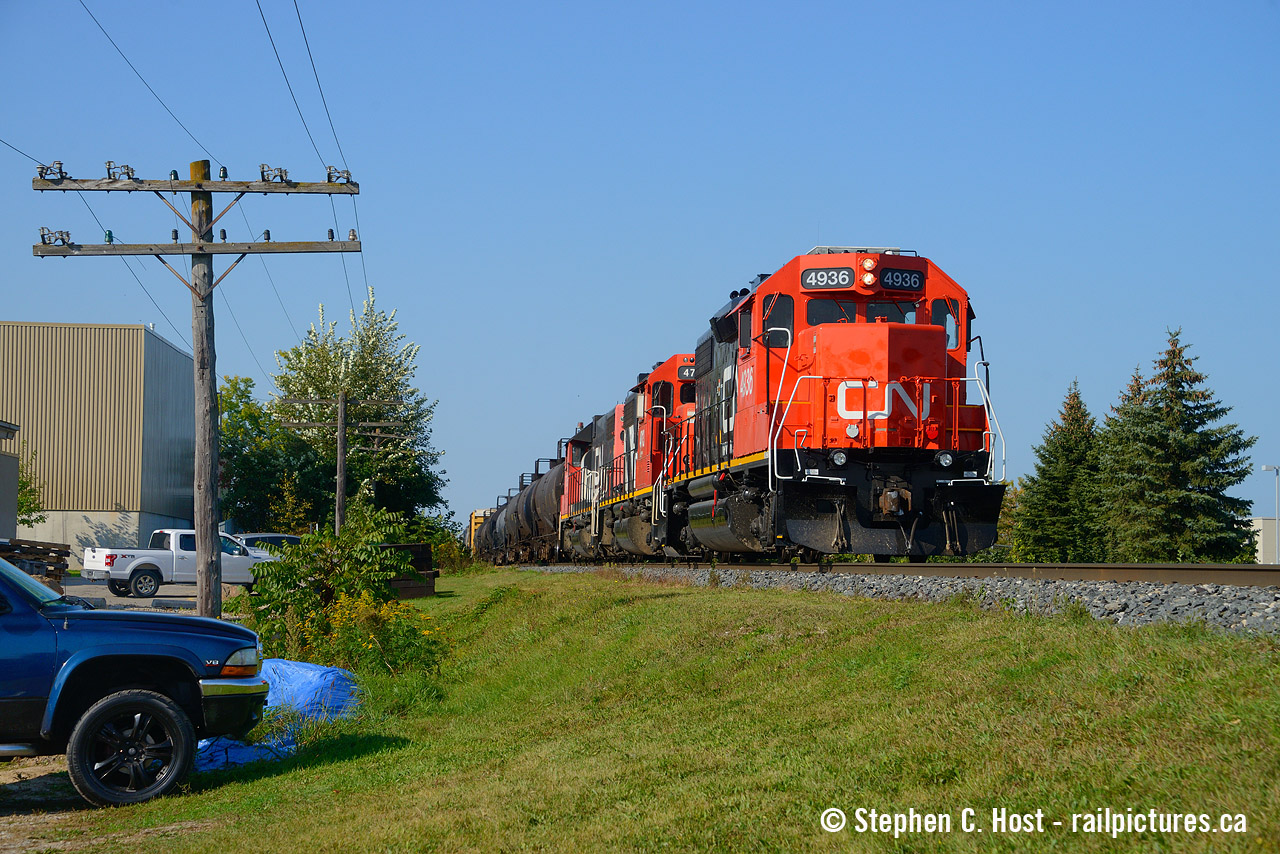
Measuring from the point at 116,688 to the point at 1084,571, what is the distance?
32.2ft

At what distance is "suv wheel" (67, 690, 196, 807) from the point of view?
6988mm

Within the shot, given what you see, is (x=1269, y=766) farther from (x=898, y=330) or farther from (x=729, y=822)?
(x=898, y=330)

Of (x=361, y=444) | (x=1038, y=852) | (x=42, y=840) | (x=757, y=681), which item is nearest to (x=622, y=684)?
(x=757, y=681)

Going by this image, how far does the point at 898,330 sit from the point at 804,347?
1.26 metres

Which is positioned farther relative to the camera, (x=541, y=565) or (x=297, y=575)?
(x=541, y=565)

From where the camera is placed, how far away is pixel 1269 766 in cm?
A: 419

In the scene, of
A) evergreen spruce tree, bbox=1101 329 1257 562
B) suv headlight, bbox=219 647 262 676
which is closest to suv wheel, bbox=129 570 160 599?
suv headlight, bbox=219 647 262 676

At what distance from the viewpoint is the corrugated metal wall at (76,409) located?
50312 mm

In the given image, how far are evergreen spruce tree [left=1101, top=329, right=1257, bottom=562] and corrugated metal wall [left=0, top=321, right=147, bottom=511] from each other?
4138 centimetres

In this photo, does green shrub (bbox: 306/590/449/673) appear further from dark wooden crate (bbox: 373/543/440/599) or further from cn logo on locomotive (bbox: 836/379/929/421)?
dark wooden crate (bbox: 373/543/440/599)

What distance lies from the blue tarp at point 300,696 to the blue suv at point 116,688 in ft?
4.02

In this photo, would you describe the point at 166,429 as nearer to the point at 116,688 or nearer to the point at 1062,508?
the point at 1062,508

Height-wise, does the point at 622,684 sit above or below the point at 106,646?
below

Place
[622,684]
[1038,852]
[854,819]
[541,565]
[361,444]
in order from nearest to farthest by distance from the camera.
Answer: [1038,852], [854,819], [622,684], [541,565], [361,444]
